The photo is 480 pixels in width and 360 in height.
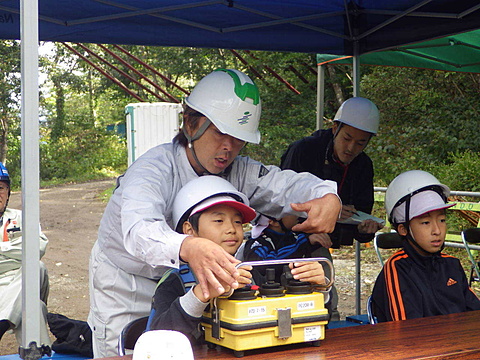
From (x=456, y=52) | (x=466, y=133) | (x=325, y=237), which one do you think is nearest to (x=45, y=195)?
(x=466, y=133)

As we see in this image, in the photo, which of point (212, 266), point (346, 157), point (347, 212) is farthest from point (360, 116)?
point (212, 266)

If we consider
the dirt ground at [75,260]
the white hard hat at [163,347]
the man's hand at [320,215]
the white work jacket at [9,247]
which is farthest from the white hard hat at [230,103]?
the dirt ground at [75,260]

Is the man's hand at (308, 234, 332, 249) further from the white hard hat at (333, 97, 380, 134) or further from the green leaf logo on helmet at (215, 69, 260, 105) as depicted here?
the green leaf logo on helmet at (215, 69, 260, 105)

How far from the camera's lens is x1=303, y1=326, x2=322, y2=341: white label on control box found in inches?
71.6

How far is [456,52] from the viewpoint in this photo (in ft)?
19.5

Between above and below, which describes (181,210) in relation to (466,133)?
below

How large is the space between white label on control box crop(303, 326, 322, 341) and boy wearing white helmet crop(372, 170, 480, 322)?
0.98 meters

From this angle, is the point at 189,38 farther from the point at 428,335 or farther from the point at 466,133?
the point at 466,133

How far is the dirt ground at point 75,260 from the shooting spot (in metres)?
Result: 7.14

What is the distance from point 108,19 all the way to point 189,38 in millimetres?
652

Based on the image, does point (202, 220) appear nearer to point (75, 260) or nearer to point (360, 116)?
point (360, 116)

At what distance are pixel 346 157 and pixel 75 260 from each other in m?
7.10

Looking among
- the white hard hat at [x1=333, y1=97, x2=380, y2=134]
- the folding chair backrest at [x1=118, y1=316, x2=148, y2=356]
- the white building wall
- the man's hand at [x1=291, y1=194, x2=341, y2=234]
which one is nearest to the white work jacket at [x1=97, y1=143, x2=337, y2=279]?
the man's hand at [x1=291, y1=194, x2=341, y2=234]

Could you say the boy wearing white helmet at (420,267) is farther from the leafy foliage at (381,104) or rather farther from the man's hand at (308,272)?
the leafy foliage at (381,104)
